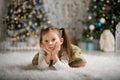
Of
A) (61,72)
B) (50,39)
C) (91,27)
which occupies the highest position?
(50,39)

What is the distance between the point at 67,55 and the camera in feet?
11.8

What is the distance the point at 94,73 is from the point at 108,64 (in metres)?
0.76

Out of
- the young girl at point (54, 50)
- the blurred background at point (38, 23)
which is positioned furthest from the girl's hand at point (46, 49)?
the blurred background at point (38, 23)

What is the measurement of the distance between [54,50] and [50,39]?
0.14 metres

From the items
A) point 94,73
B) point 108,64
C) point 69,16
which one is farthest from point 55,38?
point 69,16

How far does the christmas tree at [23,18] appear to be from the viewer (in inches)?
233

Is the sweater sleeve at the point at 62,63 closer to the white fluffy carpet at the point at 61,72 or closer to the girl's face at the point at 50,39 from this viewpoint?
the white fluffy carpet at the point at 61,72

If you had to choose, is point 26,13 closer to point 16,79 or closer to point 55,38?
point 55,38

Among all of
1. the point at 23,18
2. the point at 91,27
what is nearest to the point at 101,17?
the point at 91,27

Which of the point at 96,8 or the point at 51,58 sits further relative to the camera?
the point at 96,8

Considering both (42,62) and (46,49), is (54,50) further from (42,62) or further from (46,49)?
(42,62)

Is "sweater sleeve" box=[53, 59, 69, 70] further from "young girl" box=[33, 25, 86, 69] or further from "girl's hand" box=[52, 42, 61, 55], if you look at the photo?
"girl's hand" box=[52, 42, 61, 55]

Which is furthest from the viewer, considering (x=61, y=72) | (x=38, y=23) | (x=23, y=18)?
(x=38, y=23)

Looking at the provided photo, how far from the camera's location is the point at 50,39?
3.38 metres
